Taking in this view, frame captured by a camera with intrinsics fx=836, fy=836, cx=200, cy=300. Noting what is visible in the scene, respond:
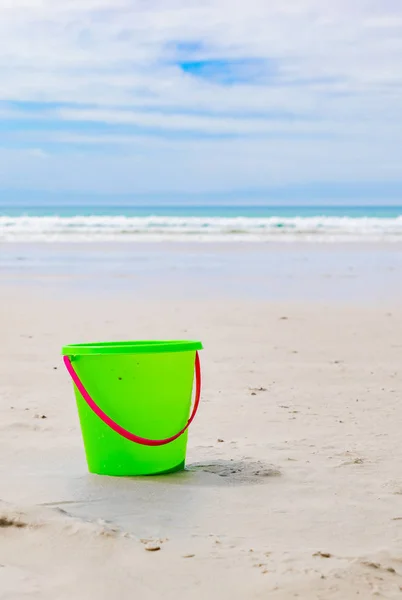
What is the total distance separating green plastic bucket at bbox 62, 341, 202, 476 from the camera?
3.06m

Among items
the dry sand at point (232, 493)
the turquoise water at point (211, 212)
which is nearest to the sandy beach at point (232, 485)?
the dry sand at point (232, 493)

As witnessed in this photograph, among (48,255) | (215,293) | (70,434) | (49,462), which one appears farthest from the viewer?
(48,255)

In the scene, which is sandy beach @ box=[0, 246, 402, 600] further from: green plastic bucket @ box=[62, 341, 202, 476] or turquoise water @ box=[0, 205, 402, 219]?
turquoise water @ box=[0, 205, 402, 219]

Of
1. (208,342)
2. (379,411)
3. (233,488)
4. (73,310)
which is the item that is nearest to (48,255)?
(73,310)

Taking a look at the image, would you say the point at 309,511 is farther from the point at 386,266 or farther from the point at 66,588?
the point at 386,266

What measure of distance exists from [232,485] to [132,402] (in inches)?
18.8

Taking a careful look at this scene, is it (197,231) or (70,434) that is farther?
(197,231)

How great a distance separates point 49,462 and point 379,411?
5.95 ft

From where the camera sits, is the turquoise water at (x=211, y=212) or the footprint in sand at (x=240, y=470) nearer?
the footprint in sand at (x=240, y=470)

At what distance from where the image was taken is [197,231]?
87.6 ft

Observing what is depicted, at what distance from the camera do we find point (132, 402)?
3090 millimetres

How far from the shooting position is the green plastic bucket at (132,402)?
3063 millimetres

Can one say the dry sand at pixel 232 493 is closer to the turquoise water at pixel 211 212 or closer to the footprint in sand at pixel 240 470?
the footprint in sand at pixel 240 470

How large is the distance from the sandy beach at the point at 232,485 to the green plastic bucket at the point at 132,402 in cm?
9
